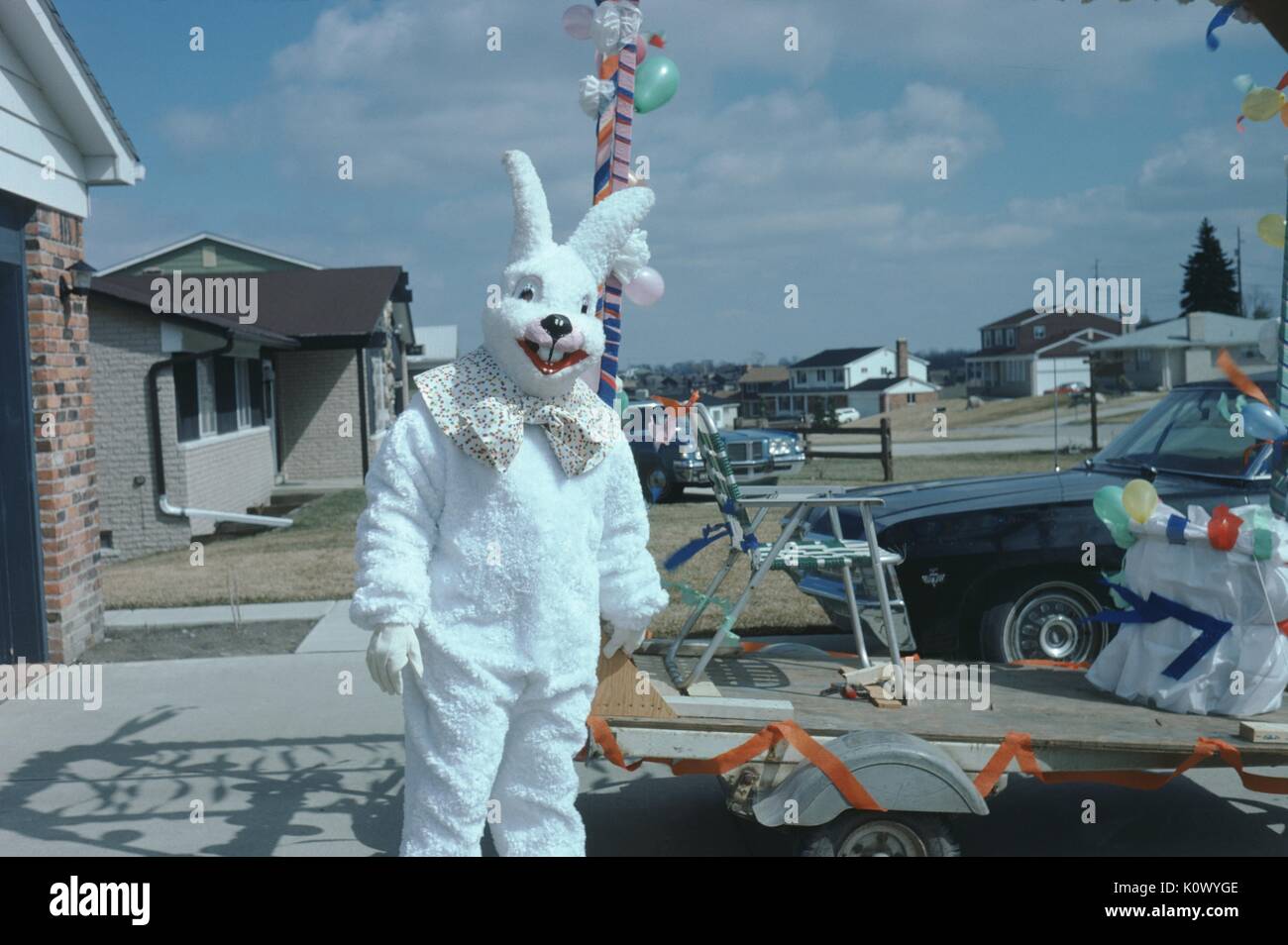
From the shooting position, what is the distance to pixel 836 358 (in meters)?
79.9

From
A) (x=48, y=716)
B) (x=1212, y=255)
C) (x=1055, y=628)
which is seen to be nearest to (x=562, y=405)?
(x=1055, y=628)

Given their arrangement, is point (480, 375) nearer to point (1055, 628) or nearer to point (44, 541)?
point (1055, 628)

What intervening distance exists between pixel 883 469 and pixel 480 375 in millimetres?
17698

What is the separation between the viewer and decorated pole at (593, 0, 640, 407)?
4023 mm

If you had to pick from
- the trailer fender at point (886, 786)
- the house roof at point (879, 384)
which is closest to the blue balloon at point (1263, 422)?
the trailer fender at point (886, 786)

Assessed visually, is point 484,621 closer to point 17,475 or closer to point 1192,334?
point 17,475

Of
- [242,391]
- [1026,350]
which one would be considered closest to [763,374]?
[1026,350]

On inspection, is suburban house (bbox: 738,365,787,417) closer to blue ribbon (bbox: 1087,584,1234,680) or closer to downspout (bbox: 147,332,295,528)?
downspout (bbox: 147,332,295,528)

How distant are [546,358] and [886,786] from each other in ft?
5.55

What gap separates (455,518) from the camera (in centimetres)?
338

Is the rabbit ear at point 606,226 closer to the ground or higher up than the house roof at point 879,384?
closer to the ground

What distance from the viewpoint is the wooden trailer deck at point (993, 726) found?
3.86m

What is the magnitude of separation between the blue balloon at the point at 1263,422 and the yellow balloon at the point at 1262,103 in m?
1.11

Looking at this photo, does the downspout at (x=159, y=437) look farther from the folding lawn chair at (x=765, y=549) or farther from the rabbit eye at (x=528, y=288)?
the rabbit eye at (x=528, y=288)
